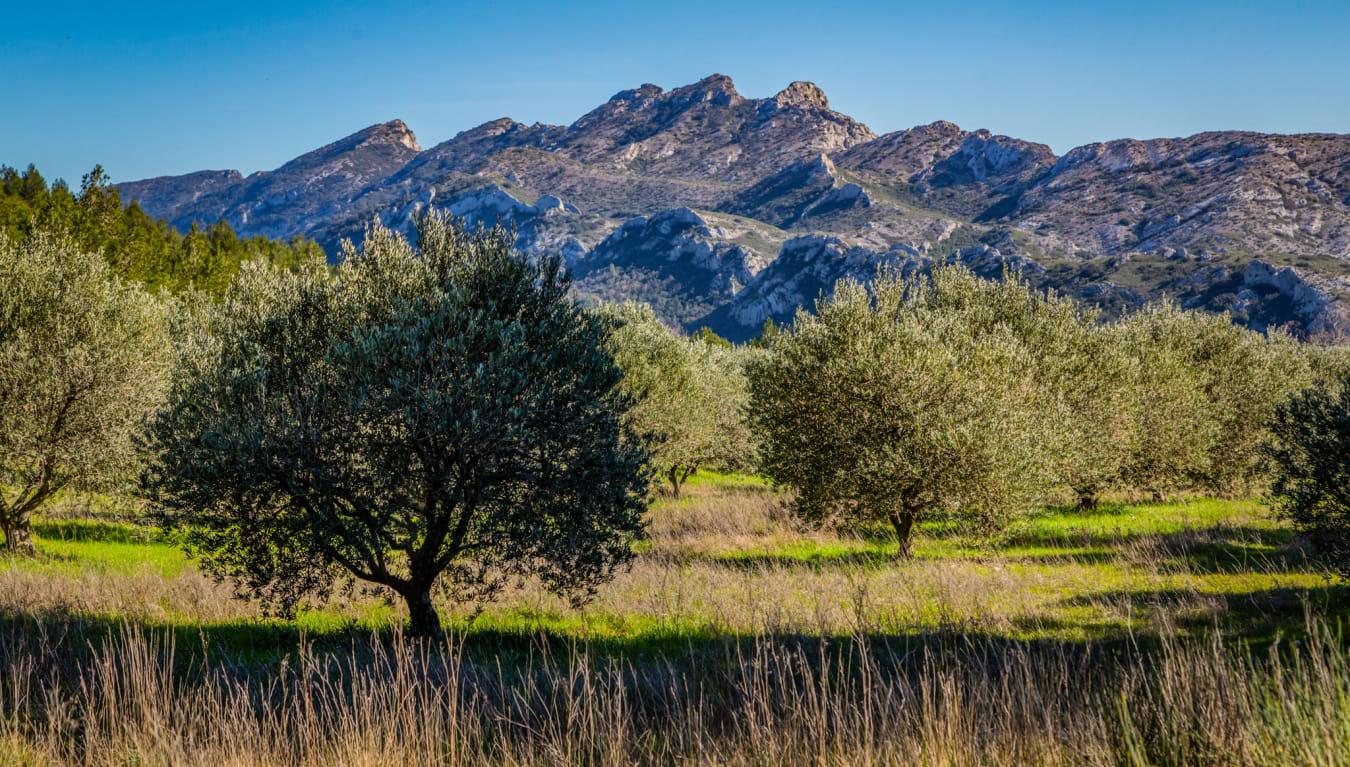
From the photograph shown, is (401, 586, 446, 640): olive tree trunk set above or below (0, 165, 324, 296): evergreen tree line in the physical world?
below

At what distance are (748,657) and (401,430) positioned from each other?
7144 millimetres

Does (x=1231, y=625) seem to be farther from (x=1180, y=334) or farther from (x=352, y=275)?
(x=1180, y=334)

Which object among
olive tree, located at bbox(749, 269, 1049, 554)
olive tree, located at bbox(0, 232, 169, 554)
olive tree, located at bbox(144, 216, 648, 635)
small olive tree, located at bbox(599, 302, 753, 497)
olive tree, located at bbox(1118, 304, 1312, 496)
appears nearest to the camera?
olive tree, located at bbox(144, 216, 648, 635)

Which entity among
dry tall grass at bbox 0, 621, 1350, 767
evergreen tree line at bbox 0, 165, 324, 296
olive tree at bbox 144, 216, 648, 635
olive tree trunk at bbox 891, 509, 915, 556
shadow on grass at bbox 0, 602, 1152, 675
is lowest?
olive tree trunk at bbox 891, 509, 915, 556

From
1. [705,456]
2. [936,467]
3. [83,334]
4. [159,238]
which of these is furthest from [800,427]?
[159,238]

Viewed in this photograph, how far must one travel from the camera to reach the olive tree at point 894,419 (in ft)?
73.7

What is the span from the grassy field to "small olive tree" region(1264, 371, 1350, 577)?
130cm

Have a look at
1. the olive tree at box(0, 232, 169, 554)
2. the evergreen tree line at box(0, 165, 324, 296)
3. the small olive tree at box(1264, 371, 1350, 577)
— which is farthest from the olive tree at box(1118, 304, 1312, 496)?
the evergreen tree line at box(0, 165, 324, 296)

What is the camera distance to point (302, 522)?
12.5 metres

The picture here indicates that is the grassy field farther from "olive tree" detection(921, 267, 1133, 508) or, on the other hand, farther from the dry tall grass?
"olive tree" detection(921, 267, 1133, 508)

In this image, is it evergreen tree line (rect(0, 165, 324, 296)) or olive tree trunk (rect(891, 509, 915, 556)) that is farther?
evergreen tree line (rect(0, 165, 324, 296))

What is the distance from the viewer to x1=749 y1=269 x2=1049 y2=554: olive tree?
22.5 meters

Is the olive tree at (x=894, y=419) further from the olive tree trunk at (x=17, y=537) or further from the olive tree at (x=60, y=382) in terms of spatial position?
the olive tree trunk at (x=17, y=537)

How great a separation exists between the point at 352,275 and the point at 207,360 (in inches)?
120
